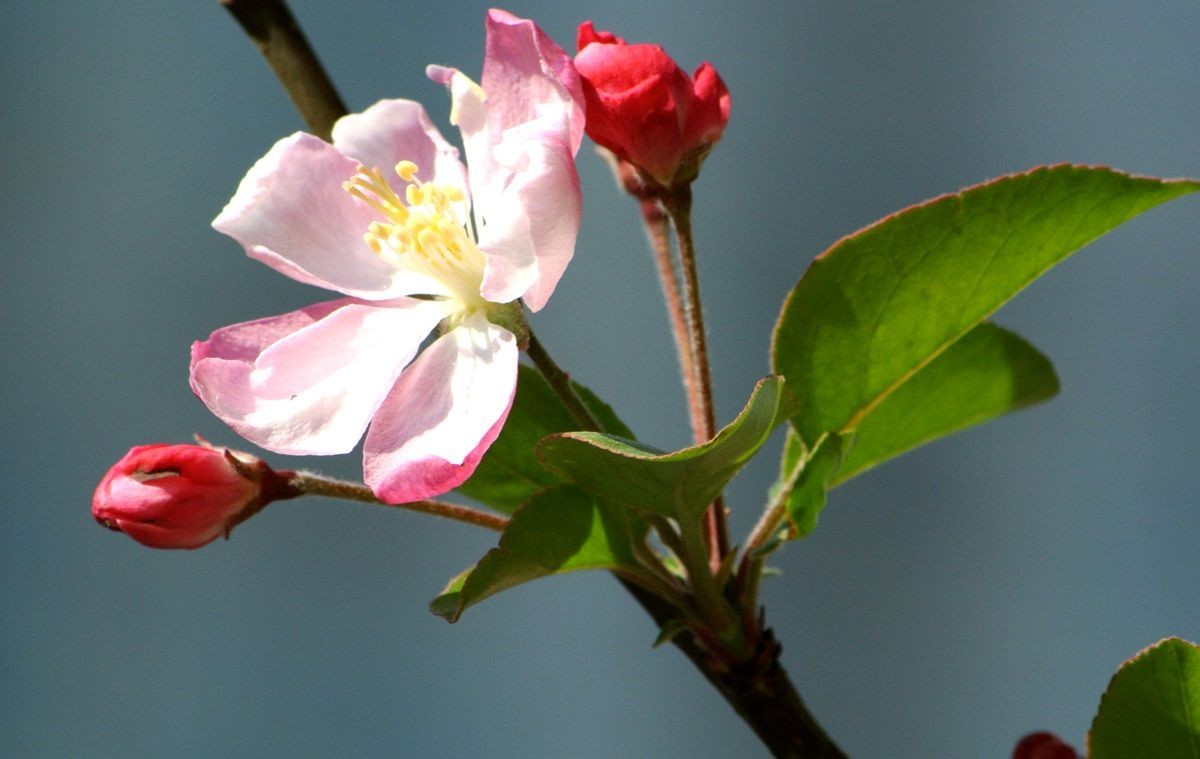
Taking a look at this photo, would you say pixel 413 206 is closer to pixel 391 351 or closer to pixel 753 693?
pixel 391 351

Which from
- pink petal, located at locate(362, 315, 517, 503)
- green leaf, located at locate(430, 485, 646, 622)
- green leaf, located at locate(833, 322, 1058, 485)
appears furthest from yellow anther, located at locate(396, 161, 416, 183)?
green leaf, located at locate(833, 322, 1058, 485)

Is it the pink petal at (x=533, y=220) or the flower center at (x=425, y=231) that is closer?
the pink petal at (x=533, y=220)

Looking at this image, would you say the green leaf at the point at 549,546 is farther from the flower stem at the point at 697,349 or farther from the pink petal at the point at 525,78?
the pink petal at the point at 525,78

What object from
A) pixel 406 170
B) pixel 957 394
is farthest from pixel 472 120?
pixel 957 394

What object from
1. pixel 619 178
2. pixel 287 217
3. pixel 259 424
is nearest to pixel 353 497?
pixel 259 424

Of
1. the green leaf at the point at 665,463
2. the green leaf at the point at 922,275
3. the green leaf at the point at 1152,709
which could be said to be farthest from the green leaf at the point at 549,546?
the green leaf at the point at 1152,709

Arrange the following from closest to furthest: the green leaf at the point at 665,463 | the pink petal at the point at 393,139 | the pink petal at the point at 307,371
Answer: the green leaf at the point at 665,463 → the pink petal at the point at 307,371 → the pink petal at the point at 393,139

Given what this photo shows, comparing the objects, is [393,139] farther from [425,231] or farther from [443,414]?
[443,414]
